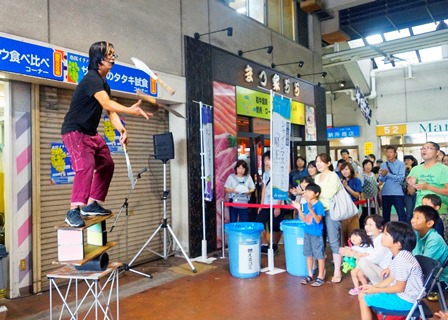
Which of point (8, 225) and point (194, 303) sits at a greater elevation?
point (8, 225)

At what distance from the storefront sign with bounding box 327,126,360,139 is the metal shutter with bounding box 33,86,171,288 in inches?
394

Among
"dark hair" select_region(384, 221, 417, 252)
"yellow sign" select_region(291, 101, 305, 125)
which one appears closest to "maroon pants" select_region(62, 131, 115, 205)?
"dark hair" select_region(384, 221, 417, 252)

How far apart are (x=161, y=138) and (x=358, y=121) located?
10838 mm

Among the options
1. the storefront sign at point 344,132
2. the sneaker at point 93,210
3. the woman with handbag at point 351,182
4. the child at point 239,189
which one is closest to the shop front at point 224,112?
the child at point 239,189

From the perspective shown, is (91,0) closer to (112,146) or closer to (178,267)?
(112,146)

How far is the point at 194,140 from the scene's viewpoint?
18.3 feet

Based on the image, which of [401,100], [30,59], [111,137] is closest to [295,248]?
[111,137]

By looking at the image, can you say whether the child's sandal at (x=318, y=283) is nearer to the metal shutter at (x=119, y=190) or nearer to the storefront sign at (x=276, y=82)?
the metal shutter at (x=119, y=190)

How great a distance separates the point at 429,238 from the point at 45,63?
3949 millimetres

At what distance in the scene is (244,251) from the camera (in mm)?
4516

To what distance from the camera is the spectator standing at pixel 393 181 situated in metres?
5.99

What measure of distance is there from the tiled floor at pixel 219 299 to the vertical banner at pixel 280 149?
3.50 feet

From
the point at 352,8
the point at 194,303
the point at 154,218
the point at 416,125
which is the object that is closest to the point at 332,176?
the point at 194,303

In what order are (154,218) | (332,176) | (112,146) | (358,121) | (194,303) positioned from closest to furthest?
1. (194,303)
2. (332,176)
3. (112,146)
4. (154,218)
5. (358,121)
